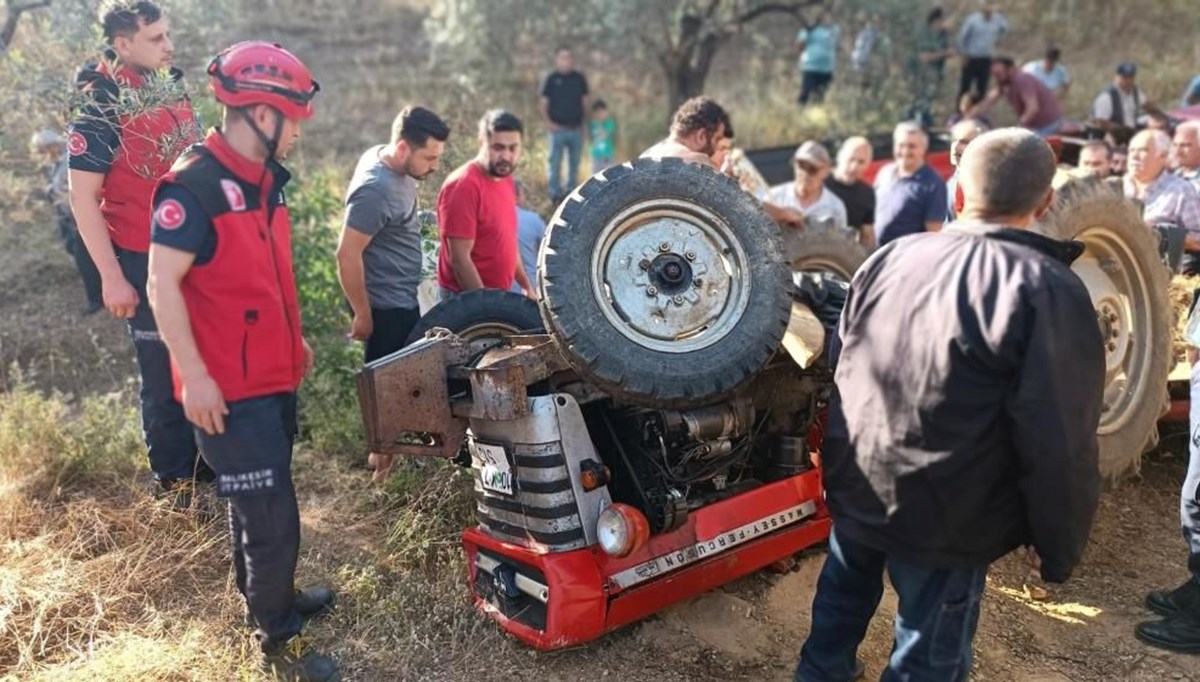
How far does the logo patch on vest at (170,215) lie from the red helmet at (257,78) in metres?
0.36

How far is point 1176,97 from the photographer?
49.9 ft

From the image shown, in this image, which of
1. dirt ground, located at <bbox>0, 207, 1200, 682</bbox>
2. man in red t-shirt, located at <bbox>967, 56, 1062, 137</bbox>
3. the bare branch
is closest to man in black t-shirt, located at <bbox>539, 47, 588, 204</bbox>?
the bare branch

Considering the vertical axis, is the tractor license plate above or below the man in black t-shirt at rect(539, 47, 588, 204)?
below

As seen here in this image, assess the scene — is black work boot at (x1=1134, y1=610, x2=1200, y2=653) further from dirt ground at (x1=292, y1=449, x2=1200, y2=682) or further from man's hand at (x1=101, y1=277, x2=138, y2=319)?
man's hand at (x1=101, y1=277, x2=138, y2=319)

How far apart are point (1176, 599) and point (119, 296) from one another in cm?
439

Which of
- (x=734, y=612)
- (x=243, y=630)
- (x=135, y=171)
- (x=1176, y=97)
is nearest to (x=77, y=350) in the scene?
(x=135, y=171)

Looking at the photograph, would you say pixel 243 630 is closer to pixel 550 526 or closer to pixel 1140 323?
pixel 550 526

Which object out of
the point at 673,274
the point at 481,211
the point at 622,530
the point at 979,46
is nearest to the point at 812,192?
the point at 481,211

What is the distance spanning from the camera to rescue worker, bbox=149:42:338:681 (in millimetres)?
2912

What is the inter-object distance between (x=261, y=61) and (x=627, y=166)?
4.17 feet

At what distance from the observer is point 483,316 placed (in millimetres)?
4191

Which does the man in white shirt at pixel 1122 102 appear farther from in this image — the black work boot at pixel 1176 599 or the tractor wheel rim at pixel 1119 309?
the black work boot at pixel 1176 599

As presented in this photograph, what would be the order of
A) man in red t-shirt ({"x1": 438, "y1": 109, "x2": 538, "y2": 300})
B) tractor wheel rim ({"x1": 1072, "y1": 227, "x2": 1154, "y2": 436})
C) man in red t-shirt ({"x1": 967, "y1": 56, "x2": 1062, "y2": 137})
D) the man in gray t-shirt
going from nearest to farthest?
the man in gray t-shirt
man in red t-shirt ({"x1": 438, "y1": 109, "x2": 538, "y2": 300})
tractor wheel rim ({"x1": 1072, "y1": 227, "x2": 1154, "y2": 436})
man in red t-shirt ({"x1": 967, "y1": 56, "x2": 1062, "y2": 137})

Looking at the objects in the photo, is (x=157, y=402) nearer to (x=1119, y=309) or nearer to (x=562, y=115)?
(x=1119, y=309)
